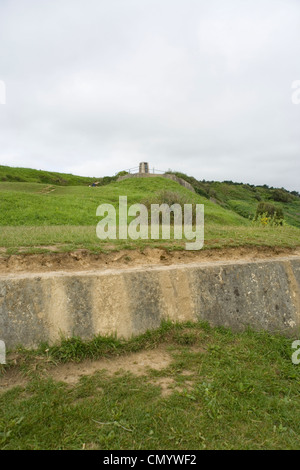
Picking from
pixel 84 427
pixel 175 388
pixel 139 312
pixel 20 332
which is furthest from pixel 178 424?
pixel 20 332

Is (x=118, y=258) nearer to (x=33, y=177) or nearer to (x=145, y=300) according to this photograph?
(x=145, y=300)

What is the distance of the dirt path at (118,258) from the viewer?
4.63m

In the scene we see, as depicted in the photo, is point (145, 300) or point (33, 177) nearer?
point (145, 300)

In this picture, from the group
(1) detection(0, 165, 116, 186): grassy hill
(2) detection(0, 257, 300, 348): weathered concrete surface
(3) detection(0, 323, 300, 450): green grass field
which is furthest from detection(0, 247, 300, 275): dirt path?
(1) detection(0, 165, 116, 186): grassy hill

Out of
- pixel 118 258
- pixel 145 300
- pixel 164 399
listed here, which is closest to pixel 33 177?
pixel 118 258

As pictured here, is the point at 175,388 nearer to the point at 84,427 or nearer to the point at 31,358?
the point at 84,427

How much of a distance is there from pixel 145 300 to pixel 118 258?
1101 mm

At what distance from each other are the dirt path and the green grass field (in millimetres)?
1302

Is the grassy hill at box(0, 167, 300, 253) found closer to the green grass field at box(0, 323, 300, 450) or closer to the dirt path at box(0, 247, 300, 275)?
the dirt path at box(0, 247, 300, 275)

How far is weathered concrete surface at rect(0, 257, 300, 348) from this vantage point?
3.79 metres

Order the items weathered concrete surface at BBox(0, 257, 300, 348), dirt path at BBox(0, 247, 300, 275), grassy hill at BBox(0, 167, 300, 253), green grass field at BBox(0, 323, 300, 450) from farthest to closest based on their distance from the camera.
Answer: grassy hill at BBox(0, 167, 300, 253), dirt path at BBox(0, 247, 300, 275), weathered concrete surface at BBox(0, 257, 300, 348), green grass field at BBox(0, 323, 300, 450)

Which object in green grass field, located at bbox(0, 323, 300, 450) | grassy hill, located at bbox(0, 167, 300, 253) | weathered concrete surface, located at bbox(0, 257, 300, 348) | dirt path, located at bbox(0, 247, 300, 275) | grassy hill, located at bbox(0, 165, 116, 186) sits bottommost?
green grass field, located at bbox(0, 323, 300, 450)

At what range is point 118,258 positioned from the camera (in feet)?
16.7

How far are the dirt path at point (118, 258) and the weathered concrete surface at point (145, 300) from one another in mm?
392
